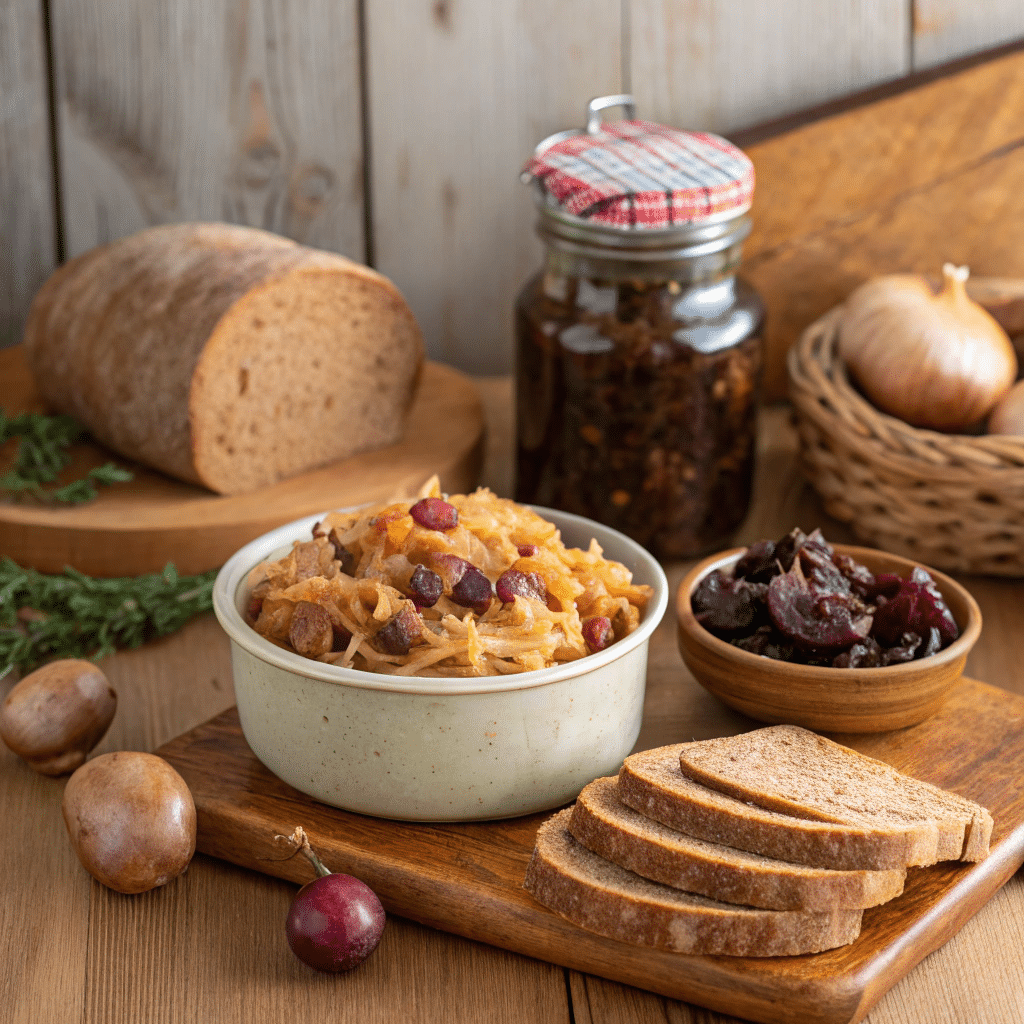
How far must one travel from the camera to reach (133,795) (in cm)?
154

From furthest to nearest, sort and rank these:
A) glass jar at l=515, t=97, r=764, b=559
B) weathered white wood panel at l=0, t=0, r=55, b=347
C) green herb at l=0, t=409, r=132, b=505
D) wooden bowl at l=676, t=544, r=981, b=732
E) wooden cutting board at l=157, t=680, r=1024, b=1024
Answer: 1. weathered white wood panel at l=0, t=0, r=55, b=347
2. green herb at l=0, t=409, r=132, b=505
3. glass jar at l=515, t=97, r=764, b=559
4. wooden bowl at l=676, t=544, r=981, b=732
5. wooden cutting board at l=157, t=680, r=1024, b=1024

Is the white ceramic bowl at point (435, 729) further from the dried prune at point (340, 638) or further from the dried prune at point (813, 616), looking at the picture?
the dried prune at point (813, 616)

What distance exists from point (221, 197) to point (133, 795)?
1.77 meters

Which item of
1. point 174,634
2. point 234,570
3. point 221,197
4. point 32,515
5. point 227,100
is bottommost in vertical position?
point 174,634

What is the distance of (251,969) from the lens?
1.45 m

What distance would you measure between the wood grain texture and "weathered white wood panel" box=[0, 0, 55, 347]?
156 centimetres

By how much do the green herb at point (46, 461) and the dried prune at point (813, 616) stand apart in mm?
1224

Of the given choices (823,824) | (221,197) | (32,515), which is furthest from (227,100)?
(823,824)

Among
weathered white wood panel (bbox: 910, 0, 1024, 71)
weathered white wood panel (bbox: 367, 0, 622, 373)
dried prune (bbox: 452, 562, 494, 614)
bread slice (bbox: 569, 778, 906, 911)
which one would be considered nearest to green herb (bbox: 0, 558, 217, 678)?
dried prune (bbox: 452, 562, 494, 614)

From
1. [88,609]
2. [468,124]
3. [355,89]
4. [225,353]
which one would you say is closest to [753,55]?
[468,124]

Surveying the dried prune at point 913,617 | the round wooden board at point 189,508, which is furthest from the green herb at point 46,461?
the dried prune at point 913,617

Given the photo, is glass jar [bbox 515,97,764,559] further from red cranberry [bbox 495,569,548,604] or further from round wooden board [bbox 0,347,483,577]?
red cranberry [bbox 495,569,548,604]

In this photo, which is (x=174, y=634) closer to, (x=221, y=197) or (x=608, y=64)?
→ (x=221, y=197)

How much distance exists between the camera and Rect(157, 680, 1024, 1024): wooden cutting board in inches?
53.6
